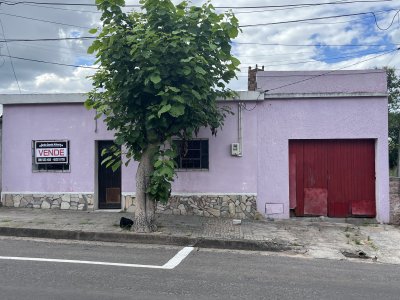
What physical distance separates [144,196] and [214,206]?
2.91 m

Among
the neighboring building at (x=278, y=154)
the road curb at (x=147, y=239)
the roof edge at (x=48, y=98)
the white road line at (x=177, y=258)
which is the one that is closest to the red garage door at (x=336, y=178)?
the neighboring building at (x=278, y=154)

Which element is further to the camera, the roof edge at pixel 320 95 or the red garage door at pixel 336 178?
the red garage door at pixel 336 178

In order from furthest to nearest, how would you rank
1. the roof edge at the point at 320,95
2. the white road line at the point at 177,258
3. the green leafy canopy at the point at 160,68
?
1. the roof edge at the point at 320,95
2. the green leafy canopy at the point at 160,68
3. the white road line at the point at 177,258

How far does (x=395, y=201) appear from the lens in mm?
11219

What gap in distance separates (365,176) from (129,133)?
269 inches

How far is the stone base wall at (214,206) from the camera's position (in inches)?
448

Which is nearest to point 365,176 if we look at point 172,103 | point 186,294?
point 172,103

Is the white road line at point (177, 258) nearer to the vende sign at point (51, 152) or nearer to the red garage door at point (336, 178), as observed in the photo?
the red garage door at point (336, 178)

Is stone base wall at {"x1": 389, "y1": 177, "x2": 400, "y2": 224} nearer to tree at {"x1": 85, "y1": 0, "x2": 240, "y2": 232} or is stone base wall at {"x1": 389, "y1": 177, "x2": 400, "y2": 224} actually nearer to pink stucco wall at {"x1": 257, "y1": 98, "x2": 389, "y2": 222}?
pink stucco wall at {"x1": 257, "y1": 98, "x2": 389, "y2": 222}

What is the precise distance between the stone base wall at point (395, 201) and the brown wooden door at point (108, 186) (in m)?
7.73

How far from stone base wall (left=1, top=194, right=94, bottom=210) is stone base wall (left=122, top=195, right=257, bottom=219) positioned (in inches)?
88.8

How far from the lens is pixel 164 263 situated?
22.1 feet

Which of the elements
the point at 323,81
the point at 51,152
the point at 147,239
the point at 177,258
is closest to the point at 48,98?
the point at 51,152

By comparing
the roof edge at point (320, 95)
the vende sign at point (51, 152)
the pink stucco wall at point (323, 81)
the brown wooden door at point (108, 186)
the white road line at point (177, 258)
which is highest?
the pink stucco wall at point (323, 81)
